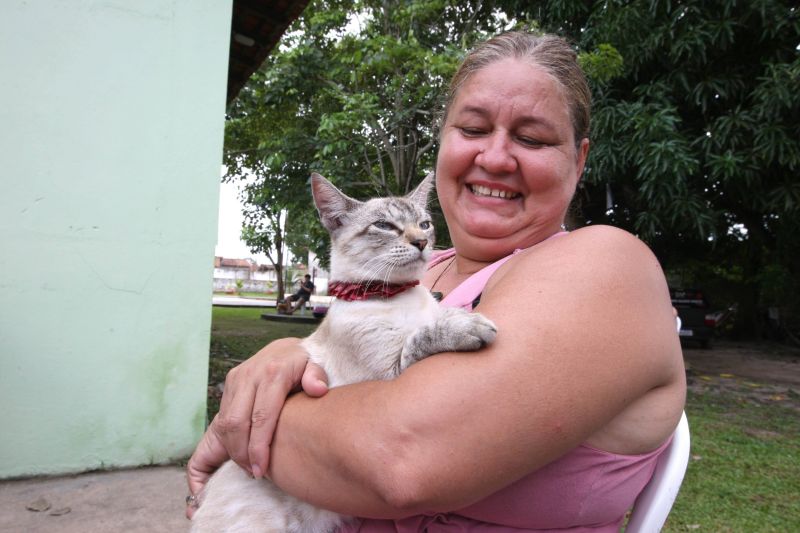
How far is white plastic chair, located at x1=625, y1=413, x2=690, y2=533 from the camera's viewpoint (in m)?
1.36

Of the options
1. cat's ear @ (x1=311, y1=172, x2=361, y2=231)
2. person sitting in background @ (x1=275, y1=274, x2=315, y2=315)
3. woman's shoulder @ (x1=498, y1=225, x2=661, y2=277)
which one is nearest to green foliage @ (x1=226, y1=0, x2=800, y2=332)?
cat's ear @ (x1=311, y1=172, x2=361, y2=231)

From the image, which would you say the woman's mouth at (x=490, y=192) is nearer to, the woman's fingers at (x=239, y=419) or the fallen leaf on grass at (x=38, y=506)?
the woman's fingers at (x=239, y=419)

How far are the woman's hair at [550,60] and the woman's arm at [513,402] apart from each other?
596 mm

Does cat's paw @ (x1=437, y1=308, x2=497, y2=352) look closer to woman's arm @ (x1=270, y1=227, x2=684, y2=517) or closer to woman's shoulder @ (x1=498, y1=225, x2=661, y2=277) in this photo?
woman's arm @ (x1=270, y1=227, x2=684, y2=517)

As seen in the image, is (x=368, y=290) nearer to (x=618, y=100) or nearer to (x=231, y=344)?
(x=618, y=100)

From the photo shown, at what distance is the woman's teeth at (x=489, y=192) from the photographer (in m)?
1.71

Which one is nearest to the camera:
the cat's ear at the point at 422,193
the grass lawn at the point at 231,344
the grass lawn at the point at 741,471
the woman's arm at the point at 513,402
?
the woman's arm at the point at 513,402

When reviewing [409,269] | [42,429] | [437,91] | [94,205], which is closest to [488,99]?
[409,269]

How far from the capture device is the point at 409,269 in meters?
1.77

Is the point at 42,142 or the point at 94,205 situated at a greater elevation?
the point at 42,142

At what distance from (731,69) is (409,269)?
7499mm

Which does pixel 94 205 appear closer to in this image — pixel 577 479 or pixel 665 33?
pixel 577 479

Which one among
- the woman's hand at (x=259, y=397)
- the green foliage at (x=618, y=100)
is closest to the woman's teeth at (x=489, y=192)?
the woman's hand at (x=259, y=397)

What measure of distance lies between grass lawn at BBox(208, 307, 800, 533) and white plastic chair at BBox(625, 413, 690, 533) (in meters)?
2.87
